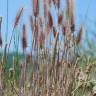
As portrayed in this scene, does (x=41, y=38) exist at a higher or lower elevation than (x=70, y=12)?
lower

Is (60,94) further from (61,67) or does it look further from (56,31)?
(56,31)

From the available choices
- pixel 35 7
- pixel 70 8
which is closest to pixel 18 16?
pixel 35 7

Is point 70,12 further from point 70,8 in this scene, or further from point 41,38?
point 41,38

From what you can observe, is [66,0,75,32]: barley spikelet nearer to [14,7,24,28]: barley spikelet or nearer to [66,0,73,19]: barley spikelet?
[66,0,73,19]: barley spikelet

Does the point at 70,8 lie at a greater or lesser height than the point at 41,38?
greater

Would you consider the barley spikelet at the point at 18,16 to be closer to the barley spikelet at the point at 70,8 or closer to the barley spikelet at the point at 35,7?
the barley spikelet at the point at 35,7

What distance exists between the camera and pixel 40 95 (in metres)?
2.69

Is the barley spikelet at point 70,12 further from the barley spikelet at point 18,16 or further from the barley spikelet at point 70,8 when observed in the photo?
the barley spikelet at point 18,16

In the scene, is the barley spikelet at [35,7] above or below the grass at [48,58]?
above

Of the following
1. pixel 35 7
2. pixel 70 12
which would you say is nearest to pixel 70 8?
pixel 70 12

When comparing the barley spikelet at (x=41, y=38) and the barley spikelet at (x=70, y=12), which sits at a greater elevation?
the barley spikelet at (x=70, y=12)

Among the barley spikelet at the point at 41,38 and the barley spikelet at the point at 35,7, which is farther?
the barley spikelet at the point at 41,38

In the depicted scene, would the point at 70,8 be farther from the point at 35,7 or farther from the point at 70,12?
the point at 35,7

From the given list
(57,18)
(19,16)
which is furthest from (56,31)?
(19,16)
